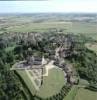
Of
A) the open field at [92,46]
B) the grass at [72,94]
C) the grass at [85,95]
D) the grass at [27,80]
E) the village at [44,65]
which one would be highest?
the open field at [92,46]

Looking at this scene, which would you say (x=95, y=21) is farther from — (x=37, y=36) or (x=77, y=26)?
(x=37, y=36)

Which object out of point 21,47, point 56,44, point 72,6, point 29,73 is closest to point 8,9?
point 72,6

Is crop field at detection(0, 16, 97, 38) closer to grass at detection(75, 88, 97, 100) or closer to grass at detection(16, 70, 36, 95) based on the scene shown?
grass at detection(16, 70, 36, 95)

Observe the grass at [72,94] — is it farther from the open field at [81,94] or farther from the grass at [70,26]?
the grass at [70,26]

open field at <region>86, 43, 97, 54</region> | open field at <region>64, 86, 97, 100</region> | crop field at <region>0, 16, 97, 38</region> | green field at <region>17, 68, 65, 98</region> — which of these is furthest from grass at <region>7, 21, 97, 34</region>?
open field at <region>64, 86, 97, 100</region>

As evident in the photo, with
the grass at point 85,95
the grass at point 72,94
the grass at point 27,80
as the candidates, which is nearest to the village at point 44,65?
the grass at point 27,80

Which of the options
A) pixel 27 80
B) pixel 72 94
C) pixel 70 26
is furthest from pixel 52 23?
pixel 72 94
